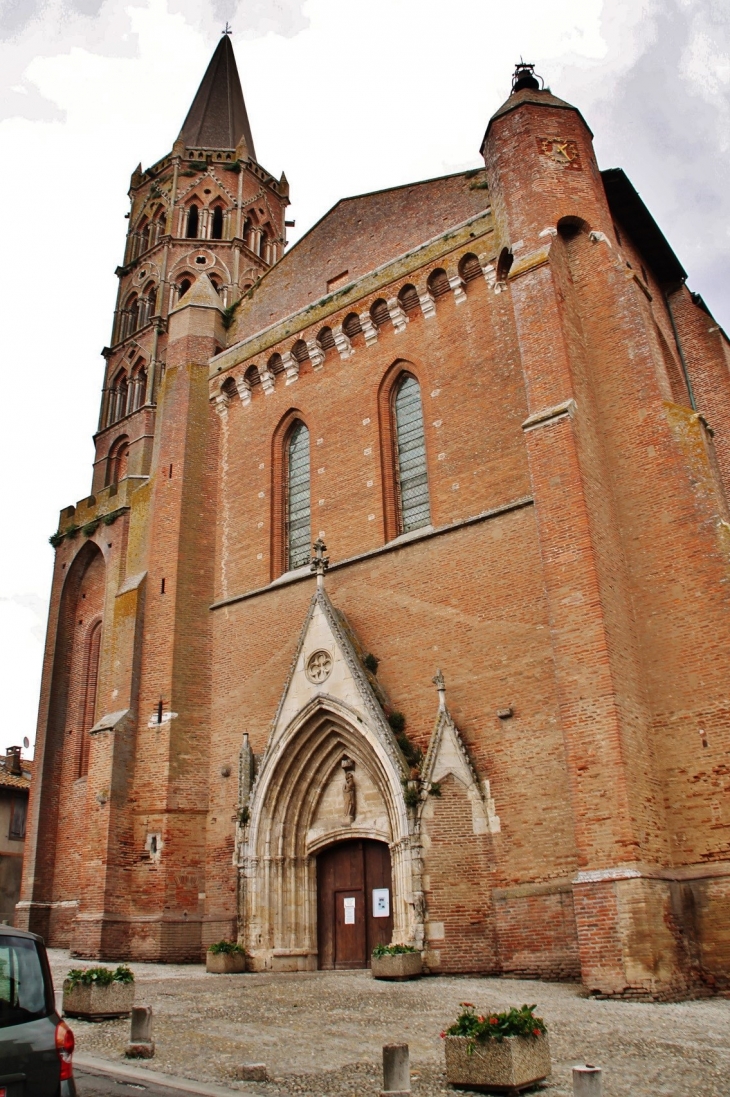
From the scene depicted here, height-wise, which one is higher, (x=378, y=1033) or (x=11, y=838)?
(x=11, y=838)

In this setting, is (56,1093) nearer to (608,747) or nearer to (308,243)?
(608,747)

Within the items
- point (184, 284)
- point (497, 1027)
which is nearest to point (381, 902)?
point (497, 1027)

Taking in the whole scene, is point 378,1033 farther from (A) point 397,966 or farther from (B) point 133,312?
(B) point 133,312

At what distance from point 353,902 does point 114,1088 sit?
9364 mm

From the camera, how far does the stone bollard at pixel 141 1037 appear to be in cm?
769

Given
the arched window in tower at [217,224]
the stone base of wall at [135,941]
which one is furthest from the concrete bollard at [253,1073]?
the arched window in tower at [217,224]

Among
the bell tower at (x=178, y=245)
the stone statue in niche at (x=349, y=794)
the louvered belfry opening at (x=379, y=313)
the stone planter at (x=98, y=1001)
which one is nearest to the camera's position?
the stone planter at (x=98, y=1001)

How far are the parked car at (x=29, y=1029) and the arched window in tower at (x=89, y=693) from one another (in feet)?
57.8

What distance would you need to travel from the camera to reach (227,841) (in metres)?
17.1

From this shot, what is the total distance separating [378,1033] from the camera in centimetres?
854

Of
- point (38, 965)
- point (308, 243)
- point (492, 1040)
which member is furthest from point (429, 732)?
point (308, 243)

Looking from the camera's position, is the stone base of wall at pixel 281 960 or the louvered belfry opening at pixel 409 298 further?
the louvered belfry opening at pixel 409 298

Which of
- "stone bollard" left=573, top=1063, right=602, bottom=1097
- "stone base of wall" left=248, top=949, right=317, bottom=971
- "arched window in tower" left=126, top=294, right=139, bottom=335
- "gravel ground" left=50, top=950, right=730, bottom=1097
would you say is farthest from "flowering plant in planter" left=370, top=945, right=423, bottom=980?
"arched window in tower" left=126, top=294, right=139, bottom=335

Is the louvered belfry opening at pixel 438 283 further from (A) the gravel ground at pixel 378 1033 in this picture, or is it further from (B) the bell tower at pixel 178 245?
(A) the gravel ground at pixel 378 1033
